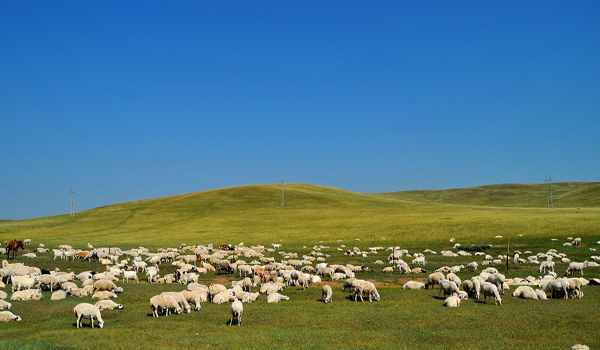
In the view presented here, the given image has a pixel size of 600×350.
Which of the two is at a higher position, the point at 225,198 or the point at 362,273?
the point at 225,198

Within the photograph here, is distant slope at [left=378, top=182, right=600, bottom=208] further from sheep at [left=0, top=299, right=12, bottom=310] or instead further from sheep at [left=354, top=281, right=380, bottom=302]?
sheep at [left=0, top=299, right=12, bottom=310]

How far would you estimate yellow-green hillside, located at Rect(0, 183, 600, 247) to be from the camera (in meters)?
52.5

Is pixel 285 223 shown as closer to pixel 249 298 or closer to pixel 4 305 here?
pixel 249 298

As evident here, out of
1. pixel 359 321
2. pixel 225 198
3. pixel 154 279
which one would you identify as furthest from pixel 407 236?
pixel 225 198

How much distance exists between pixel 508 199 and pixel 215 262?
152m

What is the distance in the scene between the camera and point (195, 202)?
105438 millimetres

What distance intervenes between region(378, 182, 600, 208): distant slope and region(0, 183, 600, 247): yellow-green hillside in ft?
200

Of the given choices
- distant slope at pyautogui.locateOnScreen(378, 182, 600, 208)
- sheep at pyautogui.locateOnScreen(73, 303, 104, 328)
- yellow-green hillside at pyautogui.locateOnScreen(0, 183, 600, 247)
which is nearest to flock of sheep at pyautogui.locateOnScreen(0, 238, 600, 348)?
sheep at pyautogui.locateOnScreen(73, 303, 104, 328)

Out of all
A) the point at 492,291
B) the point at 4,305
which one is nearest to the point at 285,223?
the point at 492,291

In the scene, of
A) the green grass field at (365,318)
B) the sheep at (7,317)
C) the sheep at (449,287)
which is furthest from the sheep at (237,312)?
the sheep at (449,287)

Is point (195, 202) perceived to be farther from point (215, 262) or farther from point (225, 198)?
point (215, 262)

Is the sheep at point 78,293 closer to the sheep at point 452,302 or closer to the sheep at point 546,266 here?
the sheep at point 452,302

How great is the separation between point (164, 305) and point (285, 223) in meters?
54.6

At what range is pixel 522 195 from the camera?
16200cm
